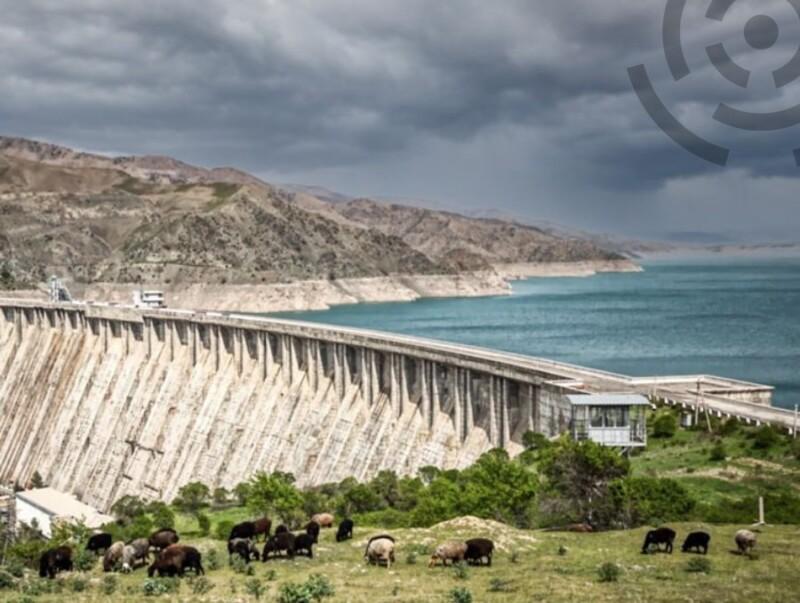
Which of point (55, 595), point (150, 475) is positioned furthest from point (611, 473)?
point (150, 475)

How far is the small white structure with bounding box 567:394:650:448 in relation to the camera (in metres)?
35.5

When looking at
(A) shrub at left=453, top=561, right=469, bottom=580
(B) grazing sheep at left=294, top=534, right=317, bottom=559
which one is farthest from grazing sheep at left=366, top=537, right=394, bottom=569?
(B) grazing sheep at left=294, top=534, right=317, bottom=559

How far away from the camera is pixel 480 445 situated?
44250 millimetres

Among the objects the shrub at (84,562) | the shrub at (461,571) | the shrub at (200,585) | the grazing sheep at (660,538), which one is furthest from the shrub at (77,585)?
the grazing sheep at (660,538)

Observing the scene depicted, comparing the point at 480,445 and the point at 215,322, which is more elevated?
the point at 215,322

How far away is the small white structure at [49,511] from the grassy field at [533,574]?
26636mm

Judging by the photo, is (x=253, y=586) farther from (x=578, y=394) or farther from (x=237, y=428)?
(x=237, y=428)

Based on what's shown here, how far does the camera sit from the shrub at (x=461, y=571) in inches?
792

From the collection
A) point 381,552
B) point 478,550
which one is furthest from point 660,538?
point 381,552

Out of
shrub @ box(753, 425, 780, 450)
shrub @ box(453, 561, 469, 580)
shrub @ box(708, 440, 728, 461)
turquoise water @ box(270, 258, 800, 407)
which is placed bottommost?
shrub @ box(453, 561, 469, 580)

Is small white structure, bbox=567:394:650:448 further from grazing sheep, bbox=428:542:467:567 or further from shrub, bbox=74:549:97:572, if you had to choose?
shrub, bbox=74:549:97:572

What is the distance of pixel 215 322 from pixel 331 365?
14.1 meters

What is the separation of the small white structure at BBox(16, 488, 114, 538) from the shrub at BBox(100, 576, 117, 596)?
26983mm

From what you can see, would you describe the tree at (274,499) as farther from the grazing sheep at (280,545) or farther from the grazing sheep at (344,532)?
the grazing sheep at (280,545)
